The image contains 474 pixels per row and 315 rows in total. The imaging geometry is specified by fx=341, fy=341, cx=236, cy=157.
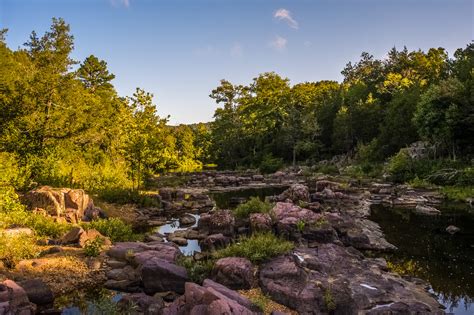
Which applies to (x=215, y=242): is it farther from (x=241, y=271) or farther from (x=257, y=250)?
(x=241, y=271)

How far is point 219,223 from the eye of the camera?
16.6m

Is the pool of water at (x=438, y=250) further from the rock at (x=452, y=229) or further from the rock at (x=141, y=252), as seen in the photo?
the rock at (x=141, y=252)

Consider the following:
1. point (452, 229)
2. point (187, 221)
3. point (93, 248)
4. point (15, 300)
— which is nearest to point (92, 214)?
point (187, 221)

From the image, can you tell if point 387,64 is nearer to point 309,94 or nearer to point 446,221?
point 309,94

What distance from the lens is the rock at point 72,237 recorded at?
13.5 metres

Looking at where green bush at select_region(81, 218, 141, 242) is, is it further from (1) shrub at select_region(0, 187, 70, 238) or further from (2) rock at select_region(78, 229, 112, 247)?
(1) shrub at select_region(0, 187, 70, 238)

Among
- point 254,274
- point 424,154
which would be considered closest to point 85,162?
point 254,274

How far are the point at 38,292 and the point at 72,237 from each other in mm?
4845

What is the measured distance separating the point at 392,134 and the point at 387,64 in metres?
28.9

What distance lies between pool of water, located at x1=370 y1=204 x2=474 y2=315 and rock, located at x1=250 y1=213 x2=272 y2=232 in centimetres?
529

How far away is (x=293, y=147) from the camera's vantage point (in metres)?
64.4

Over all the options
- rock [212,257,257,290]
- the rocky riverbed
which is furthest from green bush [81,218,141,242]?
rock [212,257,257,290]

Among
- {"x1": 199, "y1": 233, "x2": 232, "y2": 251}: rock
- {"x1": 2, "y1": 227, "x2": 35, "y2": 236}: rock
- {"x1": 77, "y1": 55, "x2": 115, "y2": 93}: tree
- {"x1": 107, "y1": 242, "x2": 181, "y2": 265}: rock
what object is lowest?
{"x1": 199, "y1": 233, "x2": 232, "y2": 251}: rock

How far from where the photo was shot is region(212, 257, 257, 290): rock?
33.7 ft
